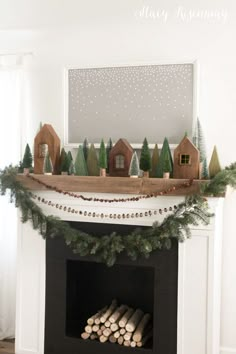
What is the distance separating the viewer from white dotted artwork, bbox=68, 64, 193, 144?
2928mm

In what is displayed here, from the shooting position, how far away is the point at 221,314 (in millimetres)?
2920

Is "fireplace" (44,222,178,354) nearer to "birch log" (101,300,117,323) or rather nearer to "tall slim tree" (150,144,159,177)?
"birch log" (101,300,117,323)

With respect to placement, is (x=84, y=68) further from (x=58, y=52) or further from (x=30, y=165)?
(x=30, y=165)

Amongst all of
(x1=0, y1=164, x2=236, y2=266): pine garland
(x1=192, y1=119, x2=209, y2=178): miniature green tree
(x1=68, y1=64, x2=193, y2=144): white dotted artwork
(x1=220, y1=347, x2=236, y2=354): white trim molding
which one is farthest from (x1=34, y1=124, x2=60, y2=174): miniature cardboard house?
(x1=220, y1=347, x2=236, y2=354): white trim molding

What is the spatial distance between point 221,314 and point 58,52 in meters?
2.07

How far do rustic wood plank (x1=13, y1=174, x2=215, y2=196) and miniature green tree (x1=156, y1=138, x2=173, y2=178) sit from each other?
0.11 metres

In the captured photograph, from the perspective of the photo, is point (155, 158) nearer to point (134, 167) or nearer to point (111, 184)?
point (134, 167)

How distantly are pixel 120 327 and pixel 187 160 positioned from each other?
1141 millimetres

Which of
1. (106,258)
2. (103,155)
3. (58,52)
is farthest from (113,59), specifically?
(106,258)

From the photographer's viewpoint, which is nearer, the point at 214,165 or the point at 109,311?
the point at 214,165

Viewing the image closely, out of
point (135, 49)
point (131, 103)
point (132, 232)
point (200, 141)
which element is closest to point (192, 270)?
point (132, 232)

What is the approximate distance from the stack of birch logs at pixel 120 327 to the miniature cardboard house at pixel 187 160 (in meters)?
0.99

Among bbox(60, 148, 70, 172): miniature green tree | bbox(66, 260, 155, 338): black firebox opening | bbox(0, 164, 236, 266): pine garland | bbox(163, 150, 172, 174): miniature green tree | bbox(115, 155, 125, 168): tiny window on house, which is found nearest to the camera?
bbox(0, 164, 236, 266): pine garland

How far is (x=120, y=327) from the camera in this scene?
2.87m
